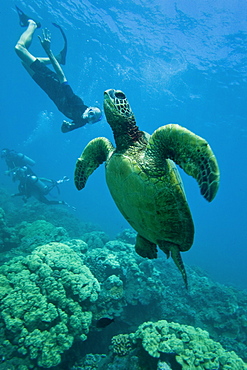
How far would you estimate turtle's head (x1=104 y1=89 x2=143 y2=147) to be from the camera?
9.16 feet

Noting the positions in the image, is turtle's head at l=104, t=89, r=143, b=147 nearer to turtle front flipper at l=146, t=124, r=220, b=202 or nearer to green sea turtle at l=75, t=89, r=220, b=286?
green sea turtle at l=75, t=89, r=220, b=286

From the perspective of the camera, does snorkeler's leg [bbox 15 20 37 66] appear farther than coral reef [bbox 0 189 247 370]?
Yes

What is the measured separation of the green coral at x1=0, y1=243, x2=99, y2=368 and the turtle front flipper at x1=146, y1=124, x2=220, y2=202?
3777 mm

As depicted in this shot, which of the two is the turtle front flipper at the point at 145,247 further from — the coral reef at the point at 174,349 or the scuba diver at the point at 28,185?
the scuba diver at the point at 28,185

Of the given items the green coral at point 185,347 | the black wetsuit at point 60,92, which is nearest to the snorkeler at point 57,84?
the black wetsuit at point 60,92

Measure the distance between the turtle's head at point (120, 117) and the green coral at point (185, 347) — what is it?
12.7 ft

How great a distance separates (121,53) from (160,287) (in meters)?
27.0

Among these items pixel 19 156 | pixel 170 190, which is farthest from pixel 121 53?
pixel 170 190

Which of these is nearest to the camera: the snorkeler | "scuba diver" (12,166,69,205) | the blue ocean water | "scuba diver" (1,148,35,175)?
the snorkeler

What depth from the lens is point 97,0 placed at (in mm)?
18797

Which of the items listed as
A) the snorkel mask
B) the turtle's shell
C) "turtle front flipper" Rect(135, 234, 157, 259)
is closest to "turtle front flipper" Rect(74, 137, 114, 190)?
the turtle's shell

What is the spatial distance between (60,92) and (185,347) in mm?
8825

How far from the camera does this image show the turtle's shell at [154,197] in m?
Answer: 2.49

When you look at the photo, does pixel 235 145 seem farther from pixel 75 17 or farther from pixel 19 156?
pixel 19 156
